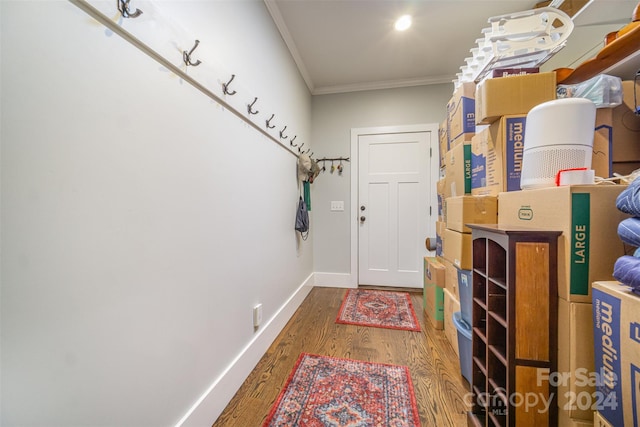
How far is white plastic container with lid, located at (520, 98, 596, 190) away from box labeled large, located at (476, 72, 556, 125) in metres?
0.23

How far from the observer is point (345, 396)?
129 centimetres

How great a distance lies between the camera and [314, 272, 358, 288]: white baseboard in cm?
308

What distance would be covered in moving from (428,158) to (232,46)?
2.37 m

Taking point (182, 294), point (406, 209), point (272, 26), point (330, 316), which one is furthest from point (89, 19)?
point (406, 209)

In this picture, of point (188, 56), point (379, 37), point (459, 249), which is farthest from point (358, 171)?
point (188, 56)

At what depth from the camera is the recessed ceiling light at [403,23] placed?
194 cm

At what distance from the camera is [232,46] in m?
1.33

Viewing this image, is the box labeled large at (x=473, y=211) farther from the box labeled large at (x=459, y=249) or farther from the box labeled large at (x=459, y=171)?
the box labeled large at (x=459, y=171)

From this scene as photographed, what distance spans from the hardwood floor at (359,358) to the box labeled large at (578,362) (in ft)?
1.79

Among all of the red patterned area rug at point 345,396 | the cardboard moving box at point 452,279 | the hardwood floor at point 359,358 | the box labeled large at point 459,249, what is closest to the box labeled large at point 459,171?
the box labeled large at point 459,249

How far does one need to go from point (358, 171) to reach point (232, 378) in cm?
244

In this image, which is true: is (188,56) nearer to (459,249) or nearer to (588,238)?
(588,238)

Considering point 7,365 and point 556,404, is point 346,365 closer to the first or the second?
point 556,404

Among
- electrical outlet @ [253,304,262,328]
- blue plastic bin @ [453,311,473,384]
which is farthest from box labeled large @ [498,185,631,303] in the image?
electrical outlet @ [253,304,262,328]
